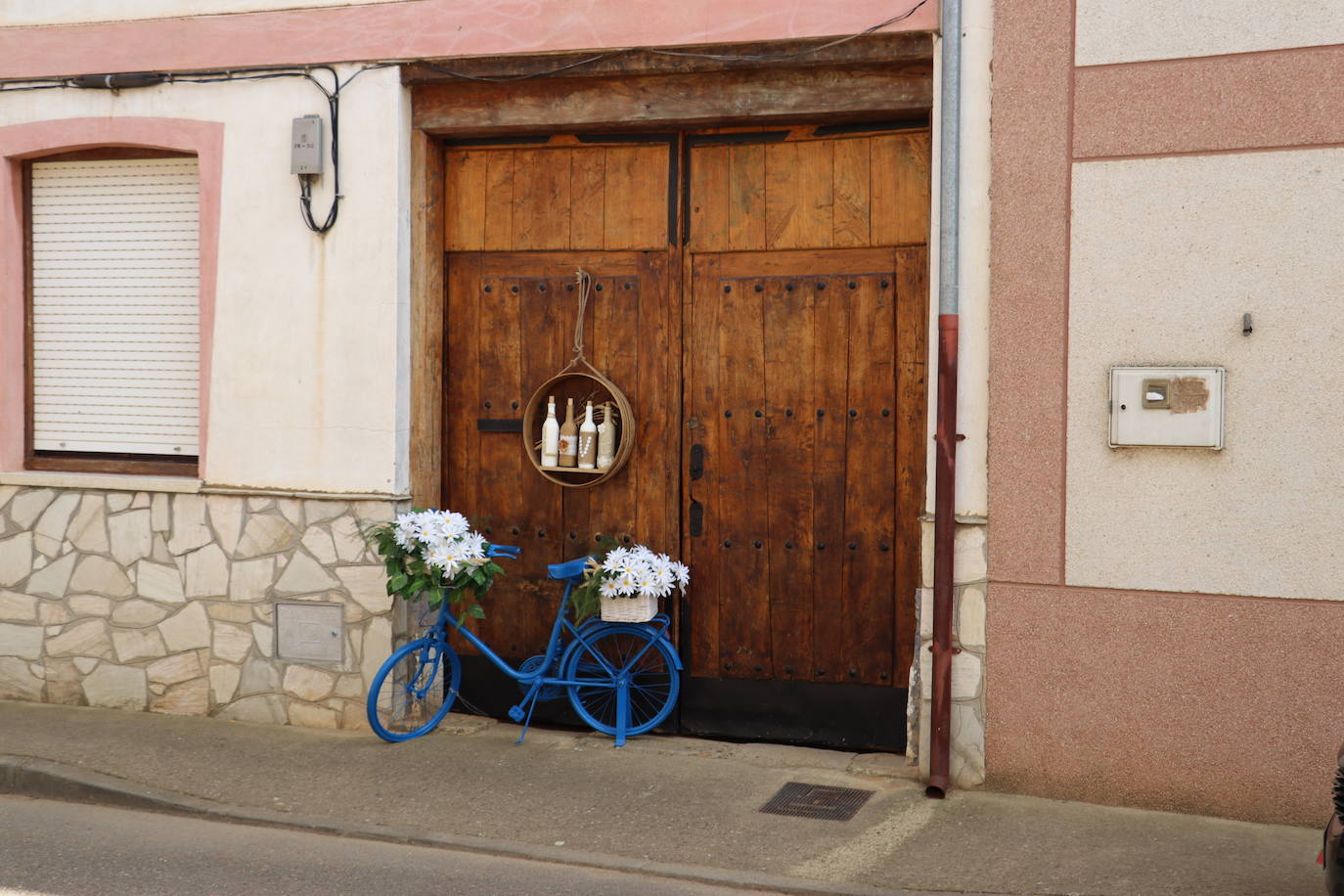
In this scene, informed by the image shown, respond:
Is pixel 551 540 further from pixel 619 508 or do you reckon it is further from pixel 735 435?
pixel 735 435

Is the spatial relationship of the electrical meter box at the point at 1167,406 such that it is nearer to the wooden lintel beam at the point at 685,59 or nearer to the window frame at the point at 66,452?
the wooden lintel beam at the point at 685,59

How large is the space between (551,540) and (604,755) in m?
1.11

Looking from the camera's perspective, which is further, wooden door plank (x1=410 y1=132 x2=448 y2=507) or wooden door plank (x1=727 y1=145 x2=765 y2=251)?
wooden door plank (x1=410 y1=132 x2=448 y2=507)

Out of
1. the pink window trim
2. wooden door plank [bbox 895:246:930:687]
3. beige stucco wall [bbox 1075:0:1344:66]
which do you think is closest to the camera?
beige stucco wall [bbox 1075:0:1344:66]

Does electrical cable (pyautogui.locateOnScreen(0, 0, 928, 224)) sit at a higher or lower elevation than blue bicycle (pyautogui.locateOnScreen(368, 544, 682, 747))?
higher

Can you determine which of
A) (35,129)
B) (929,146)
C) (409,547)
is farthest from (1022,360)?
(35,129)

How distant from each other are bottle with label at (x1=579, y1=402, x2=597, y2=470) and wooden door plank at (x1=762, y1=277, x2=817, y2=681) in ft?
2.73

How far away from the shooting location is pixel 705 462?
6324 mm

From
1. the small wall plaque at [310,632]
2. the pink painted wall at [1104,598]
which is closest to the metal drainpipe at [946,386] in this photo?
the pink painted wall at [1104,598]

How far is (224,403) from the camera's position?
21.4 feet

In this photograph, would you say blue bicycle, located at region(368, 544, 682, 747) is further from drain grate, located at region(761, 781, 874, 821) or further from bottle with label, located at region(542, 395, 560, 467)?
drain grate, located at region(761, 781, 874, 821)

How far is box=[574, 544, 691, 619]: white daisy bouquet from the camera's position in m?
5.93

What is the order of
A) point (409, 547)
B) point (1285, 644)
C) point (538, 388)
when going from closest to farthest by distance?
point (1285, 644) < point (409, 547) < point (538, 388)

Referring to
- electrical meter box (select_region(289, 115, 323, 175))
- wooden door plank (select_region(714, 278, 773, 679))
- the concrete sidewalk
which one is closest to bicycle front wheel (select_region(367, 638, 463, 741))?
the concrete sidewalk
